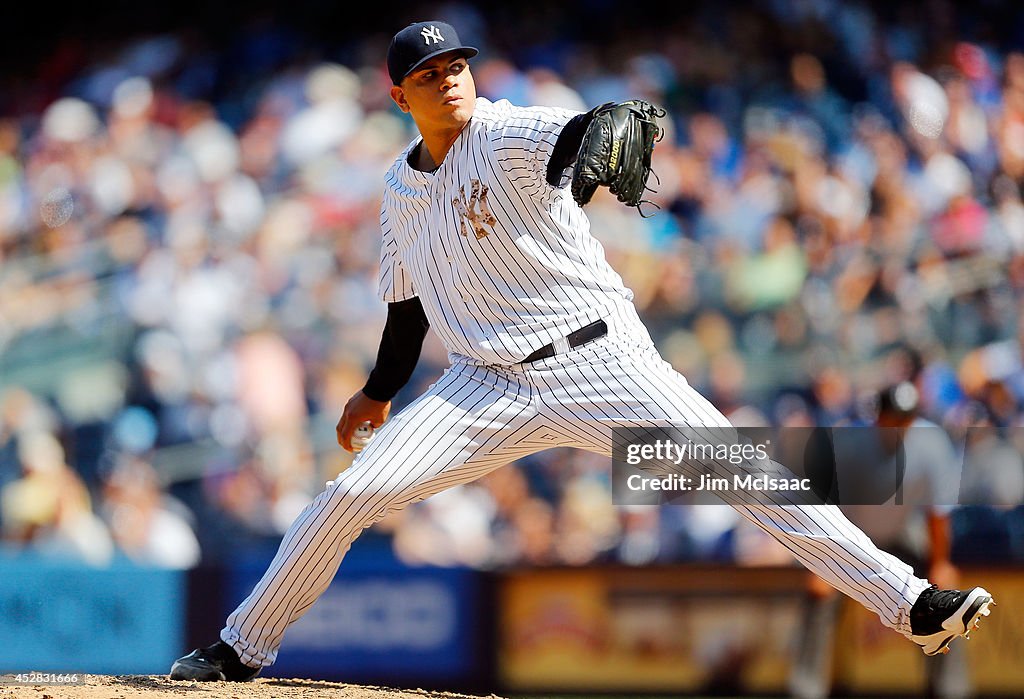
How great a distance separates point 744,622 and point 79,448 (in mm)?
4139

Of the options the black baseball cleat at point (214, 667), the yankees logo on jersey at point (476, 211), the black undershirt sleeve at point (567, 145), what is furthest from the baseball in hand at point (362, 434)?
Result: the black undershirt sleeve at point (567, 145)

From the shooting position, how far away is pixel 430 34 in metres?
3.55

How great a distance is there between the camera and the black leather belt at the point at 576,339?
3.60m

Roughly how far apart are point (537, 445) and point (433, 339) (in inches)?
180

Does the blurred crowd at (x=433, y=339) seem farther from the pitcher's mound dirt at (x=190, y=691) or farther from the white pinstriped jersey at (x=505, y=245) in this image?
the white pinstriped jersey at (x=505, y=245)

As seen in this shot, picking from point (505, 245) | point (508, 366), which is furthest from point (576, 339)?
point (505, 245)

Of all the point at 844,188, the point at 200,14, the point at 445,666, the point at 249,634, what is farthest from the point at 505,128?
the point at 200,14

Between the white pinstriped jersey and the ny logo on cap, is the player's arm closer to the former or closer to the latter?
the white pinstriped jersey

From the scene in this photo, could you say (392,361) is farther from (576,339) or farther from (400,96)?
(400,96)

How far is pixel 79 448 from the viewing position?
7902mm

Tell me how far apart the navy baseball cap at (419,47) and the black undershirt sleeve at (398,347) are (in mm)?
769

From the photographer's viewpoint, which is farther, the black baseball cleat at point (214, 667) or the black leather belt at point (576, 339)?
the black baseball cleat at point (214, 667)

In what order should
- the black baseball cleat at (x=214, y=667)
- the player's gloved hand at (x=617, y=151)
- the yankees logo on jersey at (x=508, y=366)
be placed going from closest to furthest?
the player's gloved hand at (x=617, y=151), the yankees logo on jersey at (x=508, y=366), the black baseball cleat at (x=214, y=667)

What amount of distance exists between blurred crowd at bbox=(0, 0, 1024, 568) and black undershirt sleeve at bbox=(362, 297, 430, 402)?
3.18 m
